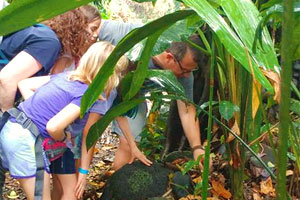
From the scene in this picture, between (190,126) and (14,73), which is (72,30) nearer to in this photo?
(14,73)

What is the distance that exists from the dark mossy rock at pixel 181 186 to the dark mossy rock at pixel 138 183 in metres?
0.05

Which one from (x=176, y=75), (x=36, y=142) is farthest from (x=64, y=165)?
(x=176, y=75)

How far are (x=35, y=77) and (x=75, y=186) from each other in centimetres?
56

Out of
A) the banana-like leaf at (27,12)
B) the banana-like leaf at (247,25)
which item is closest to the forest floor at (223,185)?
the banana-like leaf at (247,25)

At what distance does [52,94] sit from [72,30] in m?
0.39

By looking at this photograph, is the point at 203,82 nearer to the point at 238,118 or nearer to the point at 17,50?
the point at 238,118

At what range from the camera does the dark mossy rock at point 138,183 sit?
92.1 inches

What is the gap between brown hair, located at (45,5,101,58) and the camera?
2.25 meters

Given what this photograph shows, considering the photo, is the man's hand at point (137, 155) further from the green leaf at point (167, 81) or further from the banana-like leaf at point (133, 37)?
the banana-like leaf at point (133, 37)

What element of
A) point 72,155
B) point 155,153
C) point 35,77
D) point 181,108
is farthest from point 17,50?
point 155,153

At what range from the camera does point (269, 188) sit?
230cm

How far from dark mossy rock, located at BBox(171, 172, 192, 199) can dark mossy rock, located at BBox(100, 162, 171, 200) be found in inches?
2.2

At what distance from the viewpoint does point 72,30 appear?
2.29 m

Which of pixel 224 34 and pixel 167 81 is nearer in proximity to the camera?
pixel 224 34
